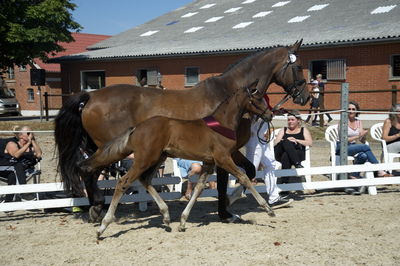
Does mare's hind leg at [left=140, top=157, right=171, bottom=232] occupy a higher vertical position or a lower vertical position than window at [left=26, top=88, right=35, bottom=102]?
lower

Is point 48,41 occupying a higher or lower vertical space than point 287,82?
higher

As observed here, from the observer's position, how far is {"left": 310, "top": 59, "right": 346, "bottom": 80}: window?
69.2ft

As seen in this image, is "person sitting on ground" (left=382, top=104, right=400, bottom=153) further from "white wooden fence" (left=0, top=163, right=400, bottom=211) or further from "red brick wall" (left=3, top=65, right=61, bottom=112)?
"red brick wall" (left=3, top=65, right=61, bottom=112)

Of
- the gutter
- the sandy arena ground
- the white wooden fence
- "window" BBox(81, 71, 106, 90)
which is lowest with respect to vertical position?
the sandy arena ground

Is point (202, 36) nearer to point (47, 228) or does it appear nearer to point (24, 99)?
point (24, 99)

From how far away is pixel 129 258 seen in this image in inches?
193

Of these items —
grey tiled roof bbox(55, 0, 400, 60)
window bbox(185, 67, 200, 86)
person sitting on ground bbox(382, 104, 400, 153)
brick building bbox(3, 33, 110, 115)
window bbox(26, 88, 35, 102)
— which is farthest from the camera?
window bbox(26, 88, 35, 102)

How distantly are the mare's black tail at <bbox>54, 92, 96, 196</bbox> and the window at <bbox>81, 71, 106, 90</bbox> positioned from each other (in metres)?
24.5

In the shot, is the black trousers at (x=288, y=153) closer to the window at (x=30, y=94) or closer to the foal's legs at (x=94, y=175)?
the foal's legs at (x=94, y=175)

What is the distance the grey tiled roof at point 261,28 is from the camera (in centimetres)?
2130

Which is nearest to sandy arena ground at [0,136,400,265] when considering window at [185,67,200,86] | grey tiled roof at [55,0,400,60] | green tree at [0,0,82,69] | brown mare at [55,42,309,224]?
brown mare at [55,42,309,224]

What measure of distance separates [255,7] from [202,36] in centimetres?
532

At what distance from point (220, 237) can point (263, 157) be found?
190 centimetres

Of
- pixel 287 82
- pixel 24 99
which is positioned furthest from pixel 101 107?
pixel 24 99
